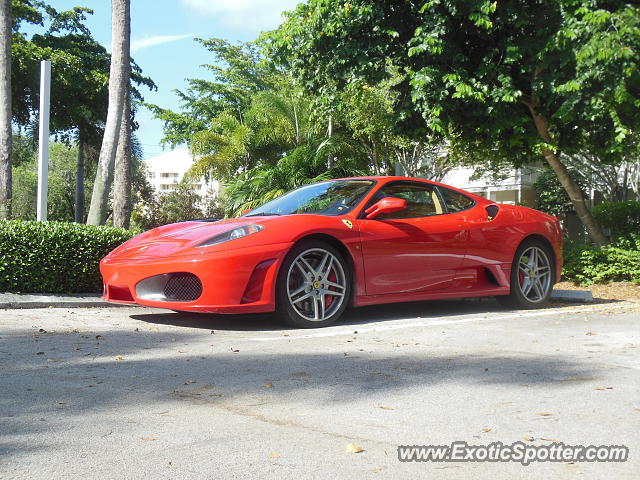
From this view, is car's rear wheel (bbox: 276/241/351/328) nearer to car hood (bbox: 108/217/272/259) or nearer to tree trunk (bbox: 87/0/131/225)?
car hood (bbox: 108/217/272/259)

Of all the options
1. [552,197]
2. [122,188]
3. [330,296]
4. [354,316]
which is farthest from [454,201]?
[552,197]

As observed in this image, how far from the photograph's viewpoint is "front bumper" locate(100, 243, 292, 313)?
5.68m

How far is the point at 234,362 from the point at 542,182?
23633 millimetres

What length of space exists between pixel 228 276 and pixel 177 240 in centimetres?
75

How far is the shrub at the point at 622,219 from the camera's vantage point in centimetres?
1282

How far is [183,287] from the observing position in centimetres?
→ 585

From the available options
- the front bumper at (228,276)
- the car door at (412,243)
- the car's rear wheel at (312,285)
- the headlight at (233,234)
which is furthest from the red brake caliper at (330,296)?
the headlight at (233,234)

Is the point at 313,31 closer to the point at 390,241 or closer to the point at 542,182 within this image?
the point at 390,241

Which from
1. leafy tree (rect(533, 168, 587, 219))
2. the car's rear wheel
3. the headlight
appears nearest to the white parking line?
the car's rear wheel

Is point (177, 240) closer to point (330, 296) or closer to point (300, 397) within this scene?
point (330, 296)

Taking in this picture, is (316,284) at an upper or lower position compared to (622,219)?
lower

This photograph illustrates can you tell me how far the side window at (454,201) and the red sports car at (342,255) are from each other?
14 millimetres

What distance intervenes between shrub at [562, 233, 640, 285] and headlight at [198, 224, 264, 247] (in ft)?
23.6

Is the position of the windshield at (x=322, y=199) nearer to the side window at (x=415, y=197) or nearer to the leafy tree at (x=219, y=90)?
the side window at (x=415, y=197)
